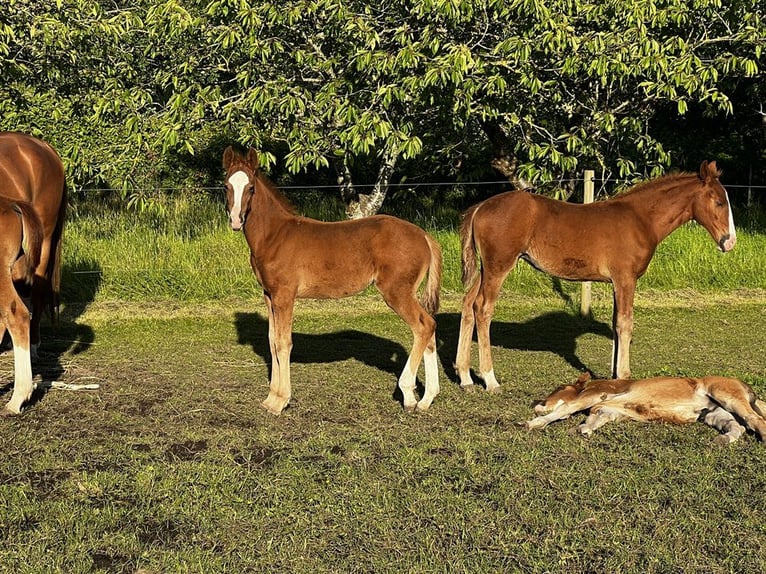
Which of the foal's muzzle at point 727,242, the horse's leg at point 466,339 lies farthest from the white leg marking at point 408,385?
the foal's muzzle at point 727,242

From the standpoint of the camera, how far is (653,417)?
6.20 metres

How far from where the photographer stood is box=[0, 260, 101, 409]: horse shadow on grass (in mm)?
7838

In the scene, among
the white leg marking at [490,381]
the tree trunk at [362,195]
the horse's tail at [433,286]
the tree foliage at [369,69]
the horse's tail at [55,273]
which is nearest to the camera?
the horse's tail at [433,286]

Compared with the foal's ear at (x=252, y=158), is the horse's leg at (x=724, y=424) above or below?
below

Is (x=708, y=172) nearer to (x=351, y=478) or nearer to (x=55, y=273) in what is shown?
(x=351, y=478)

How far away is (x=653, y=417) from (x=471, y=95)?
5.06 metres

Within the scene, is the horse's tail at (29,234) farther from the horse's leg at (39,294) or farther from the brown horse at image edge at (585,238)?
the brown horse at image edge at (585,238)

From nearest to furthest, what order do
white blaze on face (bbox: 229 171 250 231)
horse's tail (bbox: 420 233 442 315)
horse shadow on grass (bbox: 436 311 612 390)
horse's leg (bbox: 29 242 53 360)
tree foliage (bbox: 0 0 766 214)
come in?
white blaze on face (bbox: 229 171 250 231) < horse's tail (bbox: 420 233 442 315) < horse's leg (bbox: 29 242 53 360) < horse shadow on grass (bbox: 436 311 612 390) < tree foliage (bbox: 0 0 766 214)

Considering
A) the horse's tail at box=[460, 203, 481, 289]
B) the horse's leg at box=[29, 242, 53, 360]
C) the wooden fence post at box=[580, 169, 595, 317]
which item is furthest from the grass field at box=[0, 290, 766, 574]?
the wooden fence post at box=[580, 169, 595, 317]

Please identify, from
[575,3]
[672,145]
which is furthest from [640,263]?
[672,145]

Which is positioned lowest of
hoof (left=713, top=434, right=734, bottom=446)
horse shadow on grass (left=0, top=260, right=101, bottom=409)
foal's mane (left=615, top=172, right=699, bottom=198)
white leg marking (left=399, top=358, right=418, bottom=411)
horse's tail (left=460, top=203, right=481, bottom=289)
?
horse shadow on grass (left=0, top=260, right=101, bottom=409)

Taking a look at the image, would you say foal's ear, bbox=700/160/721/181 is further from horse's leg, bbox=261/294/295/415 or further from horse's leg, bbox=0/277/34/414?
horse's leg, bbox=0/277/34/414

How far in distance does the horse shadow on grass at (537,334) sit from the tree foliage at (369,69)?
A: 6.04 ft

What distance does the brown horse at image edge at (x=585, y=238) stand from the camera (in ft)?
24.9
